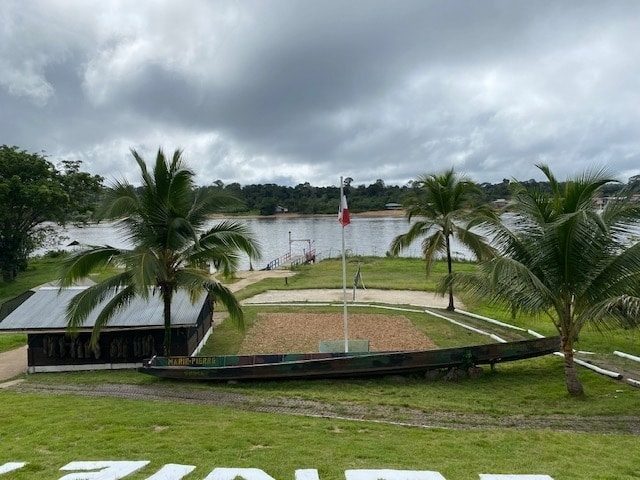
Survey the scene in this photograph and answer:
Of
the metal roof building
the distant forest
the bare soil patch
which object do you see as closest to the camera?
the metal roof building

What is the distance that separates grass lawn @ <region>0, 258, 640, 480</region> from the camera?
5.80 meters

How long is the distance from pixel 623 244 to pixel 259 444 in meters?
7.43

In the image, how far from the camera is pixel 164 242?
11.9 metres

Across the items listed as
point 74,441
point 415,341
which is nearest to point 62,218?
point 415,341

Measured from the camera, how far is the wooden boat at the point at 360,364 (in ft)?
35.3

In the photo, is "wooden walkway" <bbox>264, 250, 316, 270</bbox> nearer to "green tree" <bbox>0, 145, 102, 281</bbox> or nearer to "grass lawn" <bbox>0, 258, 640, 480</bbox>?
"green tree" <bbox>0, 145, 102, 281</bbox>

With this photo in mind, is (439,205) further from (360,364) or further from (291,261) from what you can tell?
(291,261)

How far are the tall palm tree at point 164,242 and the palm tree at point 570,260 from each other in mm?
5845

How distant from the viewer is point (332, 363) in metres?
10.8

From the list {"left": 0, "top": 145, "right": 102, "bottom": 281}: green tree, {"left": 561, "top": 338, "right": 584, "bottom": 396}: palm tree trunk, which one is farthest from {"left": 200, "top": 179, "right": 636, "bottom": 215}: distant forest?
{"left": 561, "top": 338, "right": 584, "bottom": 396}: palm tree trunk

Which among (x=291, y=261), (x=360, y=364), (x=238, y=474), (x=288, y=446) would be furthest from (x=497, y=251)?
(x=291, y=261)

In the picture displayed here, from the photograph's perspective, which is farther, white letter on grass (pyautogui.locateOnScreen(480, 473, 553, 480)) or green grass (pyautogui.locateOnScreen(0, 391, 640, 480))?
green grass (pyautogui.locateOnScreen(0, 391, 640, 480))

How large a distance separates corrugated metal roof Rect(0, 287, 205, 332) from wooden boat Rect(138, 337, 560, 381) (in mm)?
1916

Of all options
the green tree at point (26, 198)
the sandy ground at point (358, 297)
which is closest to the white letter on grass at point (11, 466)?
the sandy ground at point (358, 297)
